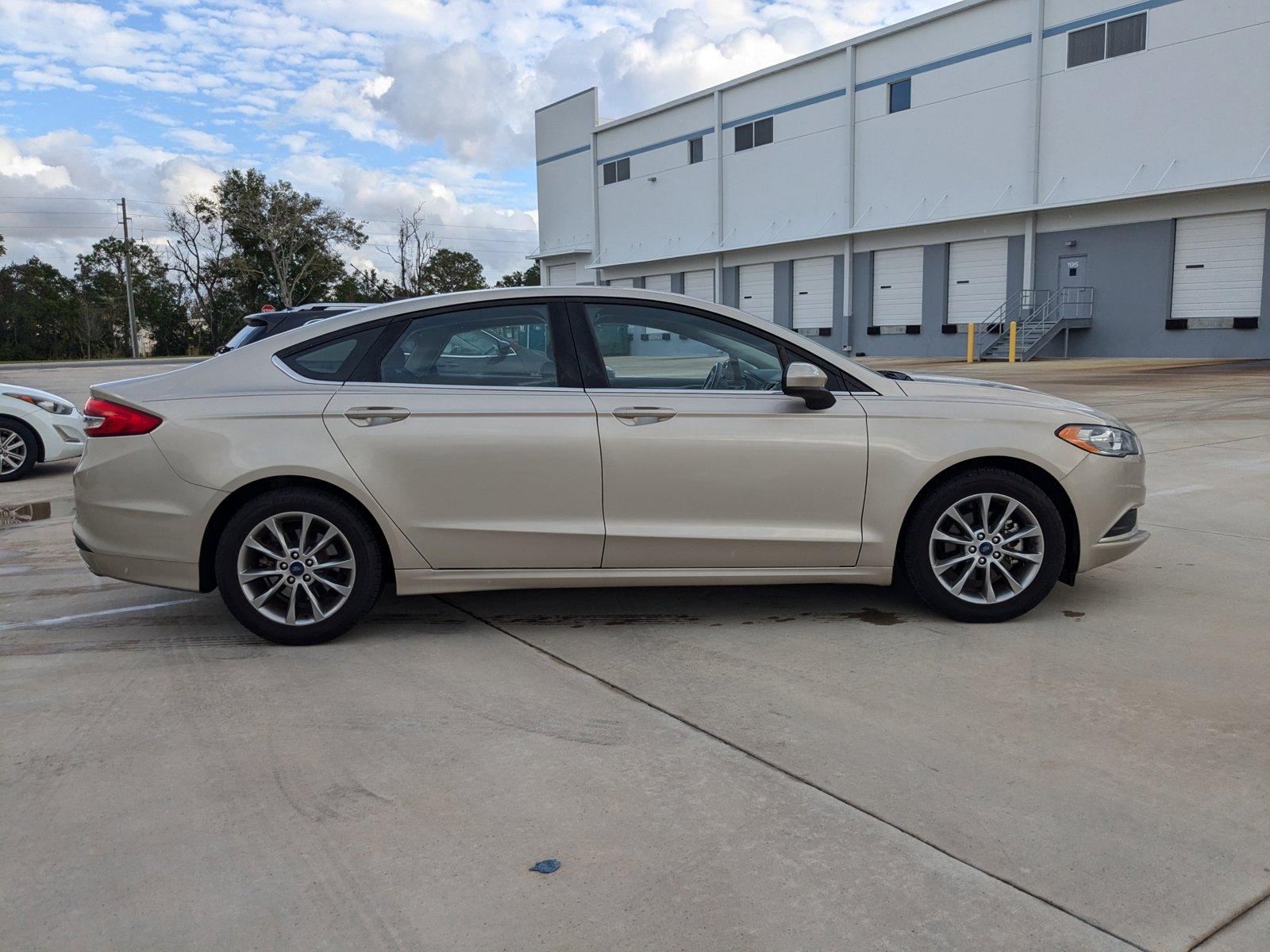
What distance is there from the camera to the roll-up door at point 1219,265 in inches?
1007

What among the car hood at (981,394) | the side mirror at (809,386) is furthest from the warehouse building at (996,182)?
the side mirror at (809,386)

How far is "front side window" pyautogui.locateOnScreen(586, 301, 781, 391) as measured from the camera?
15.7 ft

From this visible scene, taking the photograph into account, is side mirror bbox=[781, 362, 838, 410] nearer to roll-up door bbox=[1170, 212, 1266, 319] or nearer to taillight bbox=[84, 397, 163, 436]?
taillight bbox=[84, 397, 163, 436]

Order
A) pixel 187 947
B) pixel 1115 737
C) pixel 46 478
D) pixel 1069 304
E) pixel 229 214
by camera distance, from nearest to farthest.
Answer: pixel 187 947
pixel 1115 737
pixel 46 478
pixel 1069 304
pixel 229 214

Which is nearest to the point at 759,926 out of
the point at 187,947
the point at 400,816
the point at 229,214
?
the point at 400,816

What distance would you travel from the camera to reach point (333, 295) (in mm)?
67312

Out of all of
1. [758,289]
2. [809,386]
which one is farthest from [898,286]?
[809,386]

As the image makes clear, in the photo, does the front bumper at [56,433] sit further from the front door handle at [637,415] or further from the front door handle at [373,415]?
the front door handle at [637,415]

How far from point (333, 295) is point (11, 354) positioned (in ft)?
62.5

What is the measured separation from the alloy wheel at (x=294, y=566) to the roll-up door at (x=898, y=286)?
32.1 metres

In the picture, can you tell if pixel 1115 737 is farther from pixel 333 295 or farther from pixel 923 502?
pixel 333 295

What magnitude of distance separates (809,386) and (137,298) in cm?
7074

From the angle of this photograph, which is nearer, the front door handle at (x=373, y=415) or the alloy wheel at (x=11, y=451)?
the front door handle at (x=373, y=415)

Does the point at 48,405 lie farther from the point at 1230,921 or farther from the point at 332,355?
the point at 1230,921
